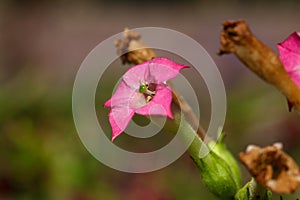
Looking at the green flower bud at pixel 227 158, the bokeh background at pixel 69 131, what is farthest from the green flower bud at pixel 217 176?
the bokeh background at pixel 69 131

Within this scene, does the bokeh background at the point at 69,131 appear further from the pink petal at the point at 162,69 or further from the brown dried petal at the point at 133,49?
the pink petal at the point at 162,69

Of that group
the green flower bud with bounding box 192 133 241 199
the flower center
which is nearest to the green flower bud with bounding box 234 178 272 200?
the green flower bud with bounding box 192 133 241 199

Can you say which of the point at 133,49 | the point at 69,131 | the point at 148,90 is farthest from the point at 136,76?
the point at 69,131

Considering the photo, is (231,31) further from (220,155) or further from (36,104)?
(36,104)

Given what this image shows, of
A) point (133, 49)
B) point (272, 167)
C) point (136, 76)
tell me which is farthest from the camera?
point (133, 49)

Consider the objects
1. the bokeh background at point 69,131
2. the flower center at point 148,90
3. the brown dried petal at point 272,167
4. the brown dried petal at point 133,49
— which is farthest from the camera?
the bokeh background at point 69,131

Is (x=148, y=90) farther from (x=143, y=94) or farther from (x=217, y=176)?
(x=217, y=176)
